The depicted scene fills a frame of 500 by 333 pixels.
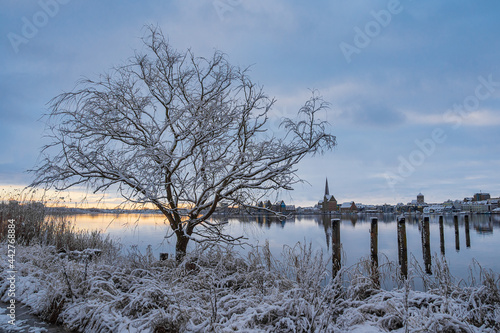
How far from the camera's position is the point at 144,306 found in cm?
525

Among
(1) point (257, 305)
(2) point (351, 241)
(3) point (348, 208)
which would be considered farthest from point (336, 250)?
(3) point (348, 208)

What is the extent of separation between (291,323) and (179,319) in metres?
1.71

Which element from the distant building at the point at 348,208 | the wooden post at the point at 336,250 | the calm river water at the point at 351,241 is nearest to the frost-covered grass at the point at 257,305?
the calm river water at the point at 351,241

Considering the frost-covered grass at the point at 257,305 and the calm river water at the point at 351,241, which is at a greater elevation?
the frost-covered grass at the point at 257,305

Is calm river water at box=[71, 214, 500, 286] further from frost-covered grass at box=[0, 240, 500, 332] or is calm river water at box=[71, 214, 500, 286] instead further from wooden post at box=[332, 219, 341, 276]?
frost-covered grass at box=[0, 240, 500, 332]

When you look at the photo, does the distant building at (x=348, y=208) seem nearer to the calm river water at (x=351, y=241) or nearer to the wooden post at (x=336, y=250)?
the calm river water at (x=351, y=241)

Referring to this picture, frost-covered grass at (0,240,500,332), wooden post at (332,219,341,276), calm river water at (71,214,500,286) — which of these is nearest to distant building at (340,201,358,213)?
calm river water at (71,214,500,286)

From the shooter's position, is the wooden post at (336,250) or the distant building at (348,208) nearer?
the wooden post at (336,250)

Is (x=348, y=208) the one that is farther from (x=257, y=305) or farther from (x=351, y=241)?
(x=257, y=305)

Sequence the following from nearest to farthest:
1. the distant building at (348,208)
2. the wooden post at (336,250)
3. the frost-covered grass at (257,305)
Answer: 1. the frost-covered grass at (257,305)
2. the wooden post at (336,250)
3. the distant building at (348,208)

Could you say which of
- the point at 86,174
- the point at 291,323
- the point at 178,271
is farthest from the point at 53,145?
the point at 291,323

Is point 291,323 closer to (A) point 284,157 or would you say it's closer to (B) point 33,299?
(A) point 284,157

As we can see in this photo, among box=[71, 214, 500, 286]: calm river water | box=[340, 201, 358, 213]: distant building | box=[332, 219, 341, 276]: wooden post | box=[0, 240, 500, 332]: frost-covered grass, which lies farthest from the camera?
box=[340, 201, 358, 213]: distant building

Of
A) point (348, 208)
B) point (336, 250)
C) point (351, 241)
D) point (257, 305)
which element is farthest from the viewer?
point (348, 208)
